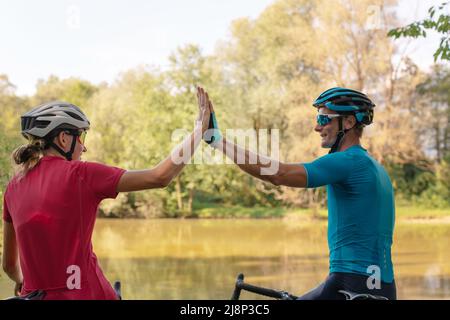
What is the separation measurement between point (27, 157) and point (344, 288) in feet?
4.41

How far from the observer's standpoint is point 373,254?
2668 mm

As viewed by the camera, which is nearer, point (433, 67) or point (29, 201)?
point (29, 201)

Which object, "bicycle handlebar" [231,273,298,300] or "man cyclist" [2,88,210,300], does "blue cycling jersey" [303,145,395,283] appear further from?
"man cyclist" [2,88,210,300]

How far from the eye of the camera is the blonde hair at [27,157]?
2422 millimetres

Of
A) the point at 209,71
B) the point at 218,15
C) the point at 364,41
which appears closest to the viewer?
the point at 364,41

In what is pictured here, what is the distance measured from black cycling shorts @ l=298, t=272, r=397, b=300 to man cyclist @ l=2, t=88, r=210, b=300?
0.80 meters

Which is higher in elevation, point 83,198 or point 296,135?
point 296,135

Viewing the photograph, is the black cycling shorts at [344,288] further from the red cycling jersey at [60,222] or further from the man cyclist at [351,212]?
the red cycling jersey at [60,222]

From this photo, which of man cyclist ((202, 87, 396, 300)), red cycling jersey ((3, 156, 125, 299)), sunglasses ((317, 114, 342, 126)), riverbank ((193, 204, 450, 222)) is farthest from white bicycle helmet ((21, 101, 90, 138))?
riverbank ((193, 204, 450, 222))

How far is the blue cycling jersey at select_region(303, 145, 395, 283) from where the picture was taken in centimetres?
265

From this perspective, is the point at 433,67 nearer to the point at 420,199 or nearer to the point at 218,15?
the point at 420,199

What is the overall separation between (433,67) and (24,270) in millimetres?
27951

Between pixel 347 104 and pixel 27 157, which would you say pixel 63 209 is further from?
pixel 347 104
